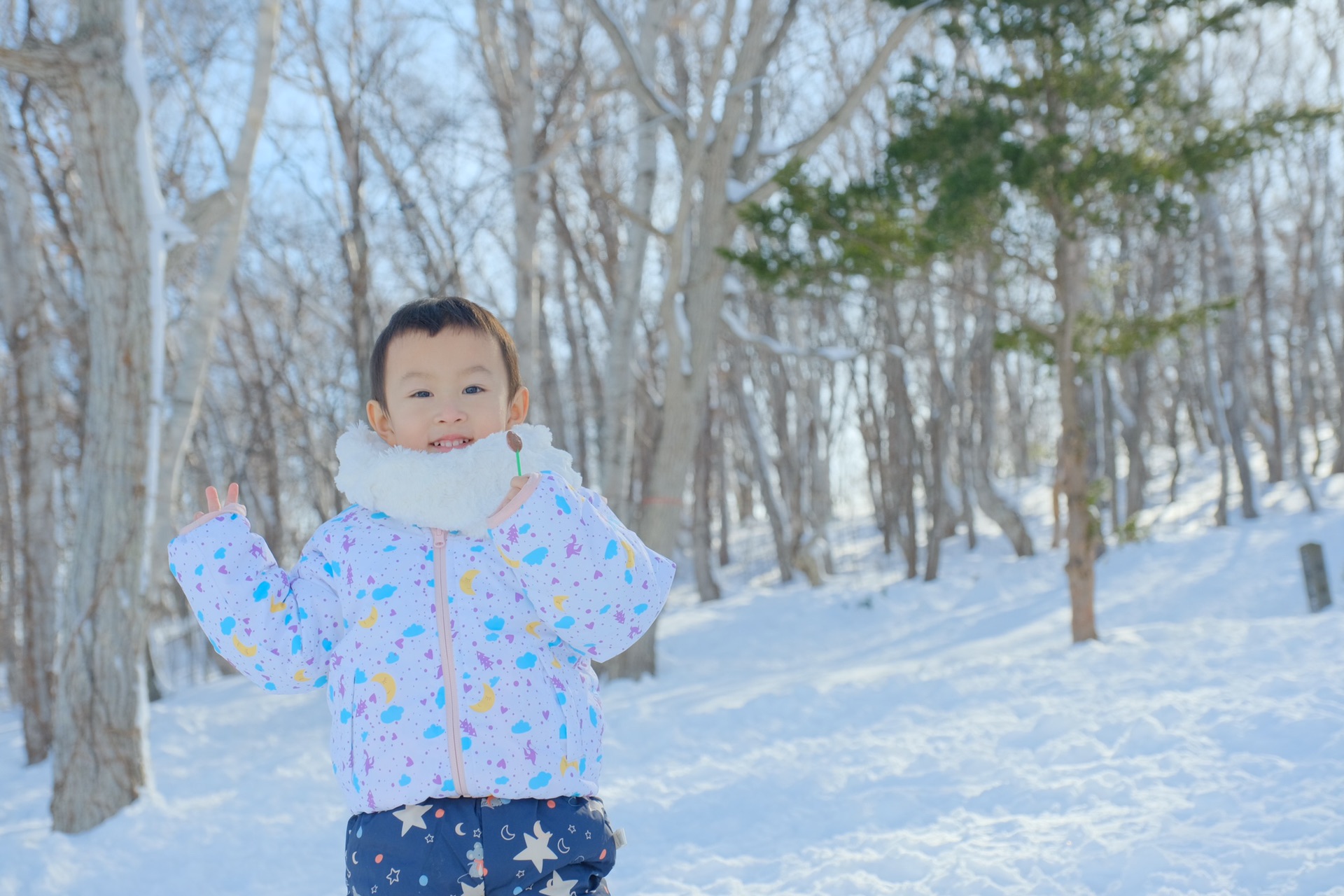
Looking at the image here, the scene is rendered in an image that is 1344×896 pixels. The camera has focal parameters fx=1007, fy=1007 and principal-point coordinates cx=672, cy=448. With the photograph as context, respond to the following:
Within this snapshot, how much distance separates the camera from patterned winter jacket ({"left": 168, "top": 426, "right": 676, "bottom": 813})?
1.52 meters

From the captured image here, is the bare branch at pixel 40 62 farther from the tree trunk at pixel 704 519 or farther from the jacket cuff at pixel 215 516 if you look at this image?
the tree trunk at pixel 704 519

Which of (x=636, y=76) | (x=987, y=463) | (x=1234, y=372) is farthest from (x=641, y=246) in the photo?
(x=1234, y=372)

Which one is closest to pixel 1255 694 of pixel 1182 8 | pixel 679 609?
pixel 1182 8

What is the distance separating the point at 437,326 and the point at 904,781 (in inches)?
142

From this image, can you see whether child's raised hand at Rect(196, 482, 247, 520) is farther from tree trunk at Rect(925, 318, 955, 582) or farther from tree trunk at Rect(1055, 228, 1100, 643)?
tree trunk at Rect(925, 318, 955, 582)

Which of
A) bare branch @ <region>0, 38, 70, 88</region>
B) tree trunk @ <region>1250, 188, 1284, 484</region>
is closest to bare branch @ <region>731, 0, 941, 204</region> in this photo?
bare branch @ <region>0, 38, 70, 88</region>

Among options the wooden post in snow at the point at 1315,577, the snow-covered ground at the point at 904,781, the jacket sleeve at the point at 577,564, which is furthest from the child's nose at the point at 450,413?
the wooden post in snow at the point at 1315,577

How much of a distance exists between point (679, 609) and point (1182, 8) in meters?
11.8

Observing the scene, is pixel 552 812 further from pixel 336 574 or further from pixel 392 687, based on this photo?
pixel 336 574

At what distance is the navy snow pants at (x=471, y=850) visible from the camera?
1.50 metres

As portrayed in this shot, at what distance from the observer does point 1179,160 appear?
7.71 m

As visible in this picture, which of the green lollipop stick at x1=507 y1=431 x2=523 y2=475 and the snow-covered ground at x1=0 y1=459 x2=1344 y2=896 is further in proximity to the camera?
the snow-covered ground at x1=0 y1=459 x2=1344 y2=896

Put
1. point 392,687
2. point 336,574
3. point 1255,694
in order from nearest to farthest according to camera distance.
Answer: point 392,687, point 336,574, point 1255,694

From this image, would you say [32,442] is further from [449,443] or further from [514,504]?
[514,504]
